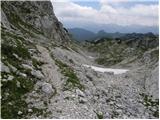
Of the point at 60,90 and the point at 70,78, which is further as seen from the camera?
the point at 70,78

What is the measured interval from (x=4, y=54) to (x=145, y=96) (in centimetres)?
1705

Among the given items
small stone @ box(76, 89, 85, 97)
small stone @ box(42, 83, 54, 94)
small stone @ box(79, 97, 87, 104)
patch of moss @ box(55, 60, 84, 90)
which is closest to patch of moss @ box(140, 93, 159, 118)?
patch of moss @ box(55, 60, 84, 90)

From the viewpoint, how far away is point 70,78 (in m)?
34.7

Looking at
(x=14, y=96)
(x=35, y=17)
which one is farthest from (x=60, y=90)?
(x=35, y=17)

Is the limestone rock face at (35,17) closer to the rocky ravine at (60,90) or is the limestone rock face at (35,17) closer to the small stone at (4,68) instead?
the rocky ravine at (60,90)

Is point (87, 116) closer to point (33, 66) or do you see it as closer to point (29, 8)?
point (33, 66)

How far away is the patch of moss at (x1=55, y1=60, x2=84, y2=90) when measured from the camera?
32569 mm

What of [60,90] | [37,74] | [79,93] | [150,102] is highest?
[37,74]

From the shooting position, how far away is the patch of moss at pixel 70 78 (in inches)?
1282

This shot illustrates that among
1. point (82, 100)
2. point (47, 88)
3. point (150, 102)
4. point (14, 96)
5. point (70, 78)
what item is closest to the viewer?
point (14, 96)

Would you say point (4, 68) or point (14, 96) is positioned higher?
point (4, 68)

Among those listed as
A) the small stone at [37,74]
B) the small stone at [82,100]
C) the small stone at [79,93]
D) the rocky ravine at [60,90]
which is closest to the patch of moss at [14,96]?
the rocky ravine at [60,90]

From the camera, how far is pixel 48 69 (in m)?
35.8

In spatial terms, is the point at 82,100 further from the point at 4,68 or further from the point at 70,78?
the point at 4,68
